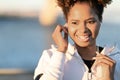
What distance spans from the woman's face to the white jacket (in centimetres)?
10

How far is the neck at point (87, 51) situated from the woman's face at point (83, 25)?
6 centimetres

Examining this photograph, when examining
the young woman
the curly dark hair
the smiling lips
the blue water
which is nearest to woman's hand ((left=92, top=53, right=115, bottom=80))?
the young woman

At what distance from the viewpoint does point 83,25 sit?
3.32 meters

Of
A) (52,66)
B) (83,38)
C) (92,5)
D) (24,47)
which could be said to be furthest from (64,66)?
(24,47)

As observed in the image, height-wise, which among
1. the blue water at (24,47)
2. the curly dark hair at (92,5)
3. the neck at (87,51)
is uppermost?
the curly dark hair at (92,5)

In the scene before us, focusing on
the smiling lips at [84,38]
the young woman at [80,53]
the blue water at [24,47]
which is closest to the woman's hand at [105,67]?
the young woman at [80,53]

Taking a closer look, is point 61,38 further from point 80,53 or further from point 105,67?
point 105,67

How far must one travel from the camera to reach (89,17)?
3344 mm

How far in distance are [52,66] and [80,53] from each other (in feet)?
0.73

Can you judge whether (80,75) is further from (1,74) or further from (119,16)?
(119,16)

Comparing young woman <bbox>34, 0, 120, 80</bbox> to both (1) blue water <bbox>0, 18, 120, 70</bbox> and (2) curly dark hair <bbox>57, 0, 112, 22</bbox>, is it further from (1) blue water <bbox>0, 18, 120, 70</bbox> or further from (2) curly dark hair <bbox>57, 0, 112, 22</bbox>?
(1) blue water <bbox>0, 18, 120, 70</bbox>

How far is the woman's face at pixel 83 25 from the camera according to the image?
332 centimetres

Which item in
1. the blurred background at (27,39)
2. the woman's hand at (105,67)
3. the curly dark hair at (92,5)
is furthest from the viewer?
the blurred background at (27,39)

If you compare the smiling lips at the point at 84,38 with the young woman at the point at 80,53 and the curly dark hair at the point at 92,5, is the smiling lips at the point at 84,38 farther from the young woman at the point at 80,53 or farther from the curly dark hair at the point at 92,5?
the curly dark hair at the point at 92,5
